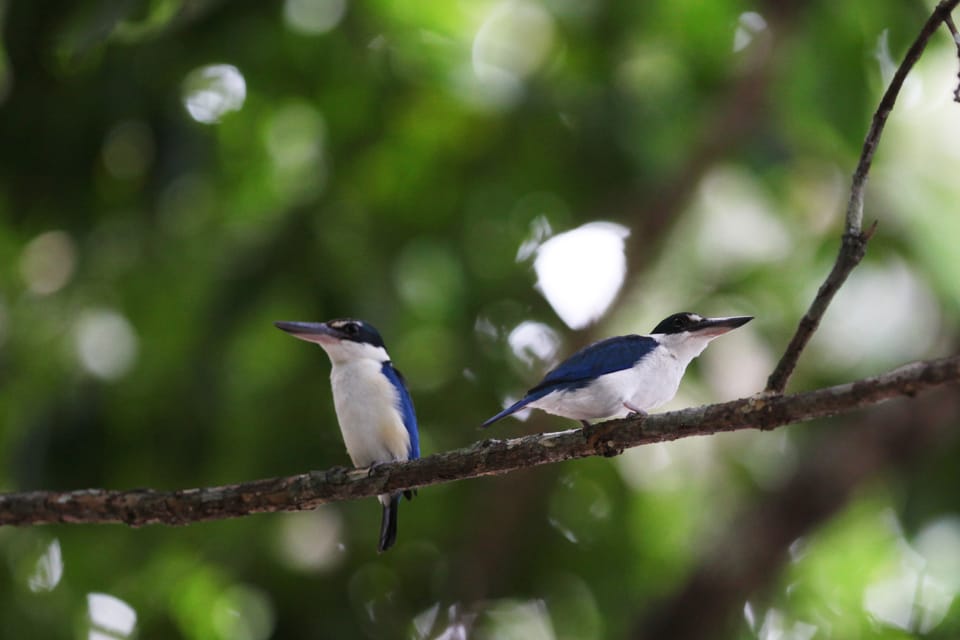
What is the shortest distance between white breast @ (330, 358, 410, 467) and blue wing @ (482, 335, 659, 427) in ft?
4.31

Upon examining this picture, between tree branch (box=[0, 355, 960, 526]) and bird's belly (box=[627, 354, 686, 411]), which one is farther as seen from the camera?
bird's belly (box=[627, 354, 686, 411])

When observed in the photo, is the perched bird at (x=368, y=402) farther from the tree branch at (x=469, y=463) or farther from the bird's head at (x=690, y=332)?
the bird's head at (x=690, y=332)

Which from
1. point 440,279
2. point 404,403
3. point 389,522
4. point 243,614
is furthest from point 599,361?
point 243,614

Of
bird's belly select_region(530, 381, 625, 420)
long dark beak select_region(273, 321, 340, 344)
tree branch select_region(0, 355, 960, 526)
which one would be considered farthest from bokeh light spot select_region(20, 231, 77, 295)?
bird's belly select_region(530, 381, 625, 420)

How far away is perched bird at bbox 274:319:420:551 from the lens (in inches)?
190

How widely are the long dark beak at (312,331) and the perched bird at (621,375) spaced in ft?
2.77

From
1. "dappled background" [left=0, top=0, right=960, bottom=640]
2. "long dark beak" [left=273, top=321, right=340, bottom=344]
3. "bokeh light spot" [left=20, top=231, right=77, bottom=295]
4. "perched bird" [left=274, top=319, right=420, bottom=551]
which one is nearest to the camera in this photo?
"long dark beak" [left=273, top=321, right=340, bottom=344]

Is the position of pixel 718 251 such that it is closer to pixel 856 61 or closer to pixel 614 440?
pixel 856 61

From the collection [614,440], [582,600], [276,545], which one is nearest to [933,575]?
[582,600]

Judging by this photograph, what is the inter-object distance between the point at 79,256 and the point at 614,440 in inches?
172

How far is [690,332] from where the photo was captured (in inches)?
144

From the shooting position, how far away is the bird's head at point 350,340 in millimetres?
4613

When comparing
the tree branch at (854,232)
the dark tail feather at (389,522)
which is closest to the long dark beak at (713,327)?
the tree branch at (854,232)

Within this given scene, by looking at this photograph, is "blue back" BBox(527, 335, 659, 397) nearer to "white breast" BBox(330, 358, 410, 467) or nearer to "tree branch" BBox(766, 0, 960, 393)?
"tree branch" BBox(766, 0, 960, 393)
